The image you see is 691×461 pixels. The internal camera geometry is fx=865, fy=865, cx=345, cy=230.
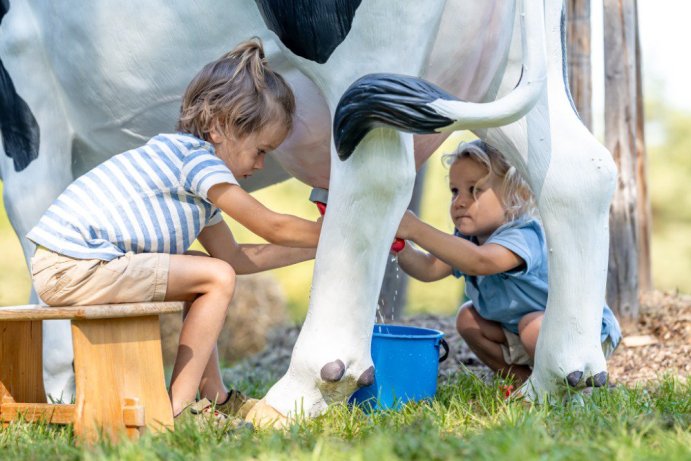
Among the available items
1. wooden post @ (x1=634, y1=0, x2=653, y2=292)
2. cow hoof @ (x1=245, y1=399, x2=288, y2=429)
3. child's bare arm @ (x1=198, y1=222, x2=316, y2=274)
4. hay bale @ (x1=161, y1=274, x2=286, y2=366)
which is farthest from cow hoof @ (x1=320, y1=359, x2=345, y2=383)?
hay bale @ (x1=161, y1=274, x2=286, y2=366)

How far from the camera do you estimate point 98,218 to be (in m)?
2.14

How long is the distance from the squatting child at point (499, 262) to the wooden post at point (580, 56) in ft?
4.79

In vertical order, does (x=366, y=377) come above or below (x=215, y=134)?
below

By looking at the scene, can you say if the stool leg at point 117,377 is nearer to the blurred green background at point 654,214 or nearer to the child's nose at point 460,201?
the child's nose at point 460,201

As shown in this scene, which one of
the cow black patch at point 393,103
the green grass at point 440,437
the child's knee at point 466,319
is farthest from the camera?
the child's knee at point 466,319

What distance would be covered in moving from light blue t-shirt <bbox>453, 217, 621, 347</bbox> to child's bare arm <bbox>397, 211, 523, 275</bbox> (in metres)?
0.04

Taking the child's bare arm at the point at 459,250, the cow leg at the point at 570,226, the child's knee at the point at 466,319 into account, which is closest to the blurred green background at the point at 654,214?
the child's knee at the point at 466,319

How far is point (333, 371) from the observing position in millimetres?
2125

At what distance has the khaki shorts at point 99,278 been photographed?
209cm

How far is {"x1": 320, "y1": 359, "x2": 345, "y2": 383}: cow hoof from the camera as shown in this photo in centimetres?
212

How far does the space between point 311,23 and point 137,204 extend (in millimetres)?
622

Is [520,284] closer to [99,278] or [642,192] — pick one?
[99,278]

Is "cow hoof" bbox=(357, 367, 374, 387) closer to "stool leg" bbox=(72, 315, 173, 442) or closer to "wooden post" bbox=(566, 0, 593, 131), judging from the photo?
"stool leg" bbox=(72, 315, 173, 442)

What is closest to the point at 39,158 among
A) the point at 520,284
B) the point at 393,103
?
the point at 393,103
